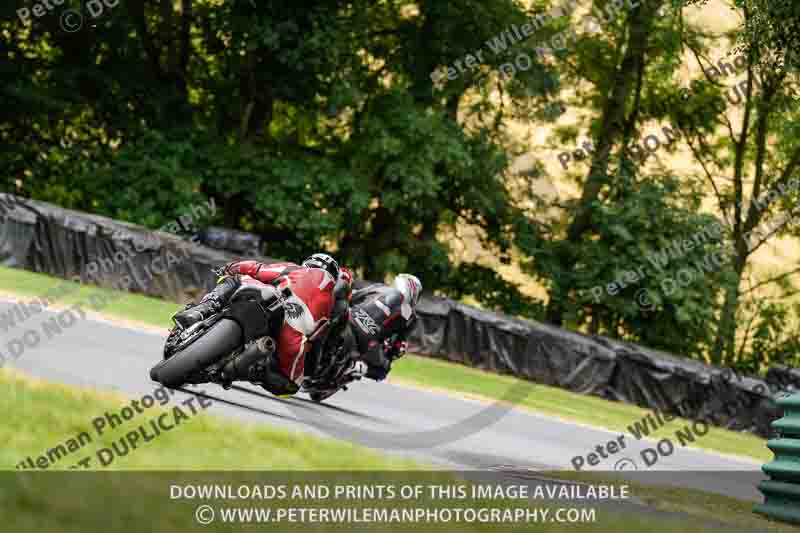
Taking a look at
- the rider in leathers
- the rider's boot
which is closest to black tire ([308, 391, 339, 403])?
the rider in leathers

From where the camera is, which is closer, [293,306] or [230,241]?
[293,306]

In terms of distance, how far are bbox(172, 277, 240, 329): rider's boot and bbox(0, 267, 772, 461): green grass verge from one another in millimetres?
7471

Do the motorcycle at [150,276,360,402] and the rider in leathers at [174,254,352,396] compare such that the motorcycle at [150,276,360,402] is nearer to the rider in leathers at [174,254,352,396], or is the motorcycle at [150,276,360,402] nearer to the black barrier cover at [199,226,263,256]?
the rider in leathers at [174,254,352,396]

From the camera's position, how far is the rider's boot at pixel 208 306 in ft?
25.3

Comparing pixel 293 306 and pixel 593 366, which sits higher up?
pixel 293 306

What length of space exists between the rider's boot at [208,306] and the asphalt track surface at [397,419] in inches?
27.1

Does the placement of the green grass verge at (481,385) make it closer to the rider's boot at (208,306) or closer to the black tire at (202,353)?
the rider's boot at (208,306)

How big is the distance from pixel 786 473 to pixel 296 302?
3.55m

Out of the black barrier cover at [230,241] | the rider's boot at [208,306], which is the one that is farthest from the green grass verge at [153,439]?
the black barrier cover at [230,241]

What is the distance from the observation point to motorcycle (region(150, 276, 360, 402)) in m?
7.58

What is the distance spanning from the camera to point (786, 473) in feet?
26.7

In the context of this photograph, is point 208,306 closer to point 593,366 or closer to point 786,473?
point 786,473

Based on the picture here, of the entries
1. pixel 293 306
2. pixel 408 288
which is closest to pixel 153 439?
pixel 293 306

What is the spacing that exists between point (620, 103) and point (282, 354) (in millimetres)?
27593
